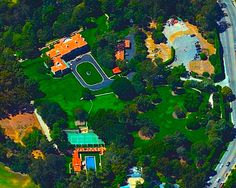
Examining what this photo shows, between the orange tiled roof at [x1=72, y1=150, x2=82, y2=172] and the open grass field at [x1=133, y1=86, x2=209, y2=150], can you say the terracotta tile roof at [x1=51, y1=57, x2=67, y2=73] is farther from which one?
the orange tiled roof at [x1=72, y1=150, x2=82, y2=172]

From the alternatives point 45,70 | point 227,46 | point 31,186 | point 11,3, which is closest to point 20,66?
point 45,70

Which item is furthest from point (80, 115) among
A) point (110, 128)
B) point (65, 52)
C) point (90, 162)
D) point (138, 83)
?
point (65, 52)

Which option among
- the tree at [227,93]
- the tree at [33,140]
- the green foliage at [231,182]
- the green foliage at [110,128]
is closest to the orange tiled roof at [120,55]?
the green foliage at [110,128]

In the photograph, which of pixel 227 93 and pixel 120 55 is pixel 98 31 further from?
pixel 227 93

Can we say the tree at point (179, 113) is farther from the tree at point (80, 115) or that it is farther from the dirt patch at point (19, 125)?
the dirt patch at point (19, 125)

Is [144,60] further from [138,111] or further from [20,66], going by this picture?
[20,66]

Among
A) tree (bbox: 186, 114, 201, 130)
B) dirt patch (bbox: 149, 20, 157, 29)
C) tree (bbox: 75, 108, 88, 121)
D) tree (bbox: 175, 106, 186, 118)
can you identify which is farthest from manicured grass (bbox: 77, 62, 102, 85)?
tree (bbox: 186, 114, 201, 130)
